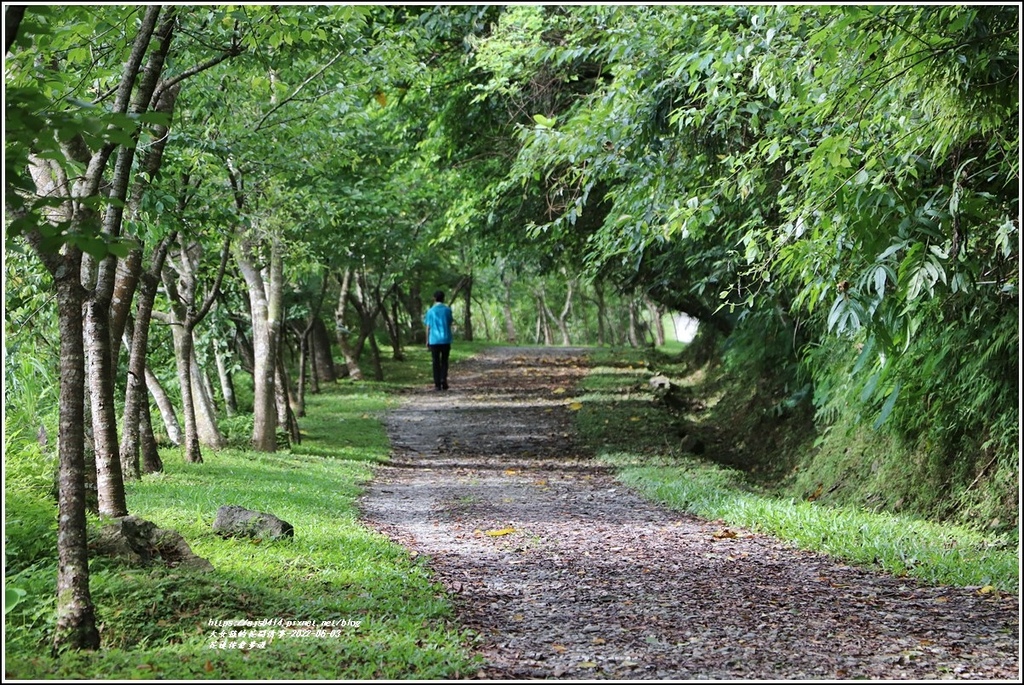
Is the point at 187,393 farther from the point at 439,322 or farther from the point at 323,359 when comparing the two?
the point at 323,359

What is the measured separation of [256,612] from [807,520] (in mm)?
4586

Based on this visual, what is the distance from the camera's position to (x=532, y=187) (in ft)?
36.0

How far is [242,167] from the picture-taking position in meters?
9.91

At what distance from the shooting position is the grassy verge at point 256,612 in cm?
385

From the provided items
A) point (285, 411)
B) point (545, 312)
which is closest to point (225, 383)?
point (285, 411)

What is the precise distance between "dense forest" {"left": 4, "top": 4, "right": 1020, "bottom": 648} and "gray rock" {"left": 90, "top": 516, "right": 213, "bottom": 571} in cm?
48

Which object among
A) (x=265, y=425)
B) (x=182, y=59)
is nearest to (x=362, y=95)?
(x=182, y=59)

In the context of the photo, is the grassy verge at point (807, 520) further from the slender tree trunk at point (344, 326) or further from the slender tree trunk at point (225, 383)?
the slender tree trunk at point (344, 326)

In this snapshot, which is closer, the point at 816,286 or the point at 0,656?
the point at 0,656

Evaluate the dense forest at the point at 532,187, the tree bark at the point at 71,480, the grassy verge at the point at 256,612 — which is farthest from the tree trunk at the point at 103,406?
the tree bark at the point at 71,480

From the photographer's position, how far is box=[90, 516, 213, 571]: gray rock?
5.12 meters

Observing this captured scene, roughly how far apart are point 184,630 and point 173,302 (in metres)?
7.95

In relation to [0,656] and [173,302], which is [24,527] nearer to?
[0,656]

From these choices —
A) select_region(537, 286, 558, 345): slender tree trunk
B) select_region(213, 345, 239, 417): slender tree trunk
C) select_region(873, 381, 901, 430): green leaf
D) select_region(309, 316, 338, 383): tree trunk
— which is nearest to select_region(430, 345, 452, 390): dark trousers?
select_region(309, 316, 338, 383): tree trunk
